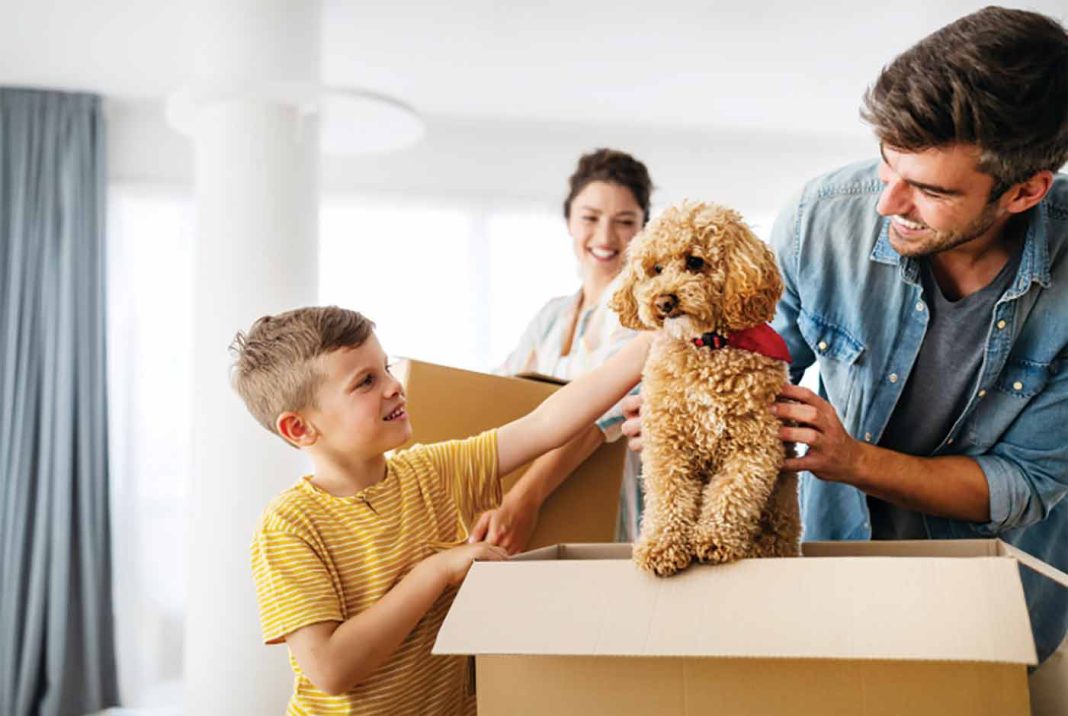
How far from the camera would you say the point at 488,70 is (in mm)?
4480

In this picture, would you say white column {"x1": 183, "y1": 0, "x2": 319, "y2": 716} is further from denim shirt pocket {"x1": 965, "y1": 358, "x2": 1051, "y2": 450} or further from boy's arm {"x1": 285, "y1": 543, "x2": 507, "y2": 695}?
denim shirt pocket {"x1": 965, "y1": 358, "x2": 1051, "y2": 450}

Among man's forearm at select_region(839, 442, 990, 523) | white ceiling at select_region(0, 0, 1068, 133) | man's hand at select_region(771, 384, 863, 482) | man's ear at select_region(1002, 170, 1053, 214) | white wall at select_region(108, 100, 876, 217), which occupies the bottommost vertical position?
man's forearm at select_region(839, 442, 990, 523)

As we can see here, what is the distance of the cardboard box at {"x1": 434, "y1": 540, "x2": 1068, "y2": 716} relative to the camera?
81 centimetres

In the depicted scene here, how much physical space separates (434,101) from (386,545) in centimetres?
401

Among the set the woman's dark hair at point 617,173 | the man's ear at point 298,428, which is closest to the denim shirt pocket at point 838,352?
the man's ear at point 298,428

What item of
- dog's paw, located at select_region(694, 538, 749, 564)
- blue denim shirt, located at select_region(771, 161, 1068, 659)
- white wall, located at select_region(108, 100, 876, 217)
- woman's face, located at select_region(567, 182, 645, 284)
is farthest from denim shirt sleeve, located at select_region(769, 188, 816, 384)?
white wall, located at select_region(108, 100, 876, 217)

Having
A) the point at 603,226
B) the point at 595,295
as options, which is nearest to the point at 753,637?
the point at 595,295

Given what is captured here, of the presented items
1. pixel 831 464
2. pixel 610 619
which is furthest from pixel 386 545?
pixel 831 464

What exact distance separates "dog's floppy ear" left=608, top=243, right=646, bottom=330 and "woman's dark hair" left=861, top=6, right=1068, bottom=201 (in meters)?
0.35

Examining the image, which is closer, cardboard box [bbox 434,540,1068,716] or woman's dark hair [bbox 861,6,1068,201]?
cardboard box [bbox 434,540,1068,716]

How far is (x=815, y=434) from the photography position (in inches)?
44.3

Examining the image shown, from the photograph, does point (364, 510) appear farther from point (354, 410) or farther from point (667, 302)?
point (667, 302)

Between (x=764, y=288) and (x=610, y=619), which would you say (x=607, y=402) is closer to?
(x=764, y=288)

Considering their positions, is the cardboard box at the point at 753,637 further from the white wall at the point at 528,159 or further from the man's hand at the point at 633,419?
the white wall at the point at 528,159
